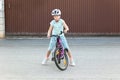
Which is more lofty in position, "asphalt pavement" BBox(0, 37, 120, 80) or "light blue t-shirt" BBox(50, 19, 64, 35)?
"light blue t-shirt" BBox(50, 19, 64, 35)

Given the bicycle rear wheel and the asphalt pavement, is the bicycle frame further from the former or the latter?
the asphalt pavement

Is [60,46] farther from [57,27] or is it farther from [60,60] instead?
[57,27]

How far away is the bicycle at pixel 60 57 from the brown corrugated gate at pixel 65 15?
7267 millimetres

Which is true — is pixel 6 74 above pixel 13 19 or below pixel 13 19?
below

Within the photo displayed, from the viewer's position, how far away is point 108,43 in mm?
16031

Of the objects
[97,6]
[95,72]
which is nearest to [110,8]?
[97,6]

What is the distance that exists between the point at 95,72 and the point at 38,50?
4105 mm

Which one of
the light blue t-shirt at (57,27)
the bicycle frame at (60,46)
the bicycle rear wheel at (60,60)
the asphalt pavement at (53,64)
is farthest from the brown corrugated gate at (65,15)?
the bicycle rear wheel at (60,60)

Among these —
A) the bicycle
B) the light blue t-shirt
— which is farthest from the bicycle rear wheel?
the light blue t-shirt

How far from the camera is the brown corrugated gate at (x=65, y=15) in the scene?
1784 centimetres

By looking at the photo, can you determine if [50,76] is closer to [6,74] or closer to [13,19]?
[6,74]

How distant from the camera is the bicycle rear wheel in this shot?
Answer: 10430 millimetres

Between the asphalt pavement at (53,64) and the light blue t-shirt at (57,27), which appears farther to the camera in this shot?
the light blue t-shirt at (57,27)

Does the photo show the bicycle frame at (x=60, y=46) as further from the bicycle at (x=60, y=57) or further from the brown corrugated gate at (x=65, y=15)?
the brown corrugated gate at (x=65, y=15)
